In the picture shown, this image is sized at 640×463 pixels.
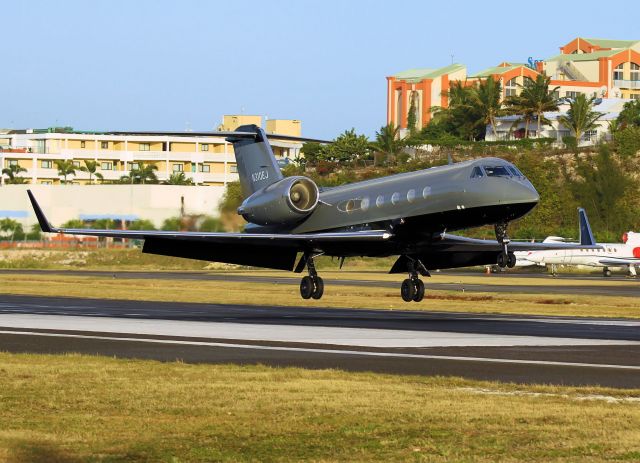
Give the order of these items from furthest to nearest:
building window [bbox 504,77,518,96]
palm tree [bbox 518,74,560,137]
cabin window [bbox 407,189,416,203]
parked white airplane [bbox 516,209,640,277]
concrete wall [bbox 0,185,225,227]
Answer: building window [bbox 504,77,518,96], palm tree [bbox 518,74,560,137], parked white airplane [bbox 516,209,640,277], concrete wall [bbox 0,185,225,227], cabin window [bbox 407,189,416,203]

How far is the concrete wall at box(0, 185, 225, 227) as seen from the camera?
6981 centimetres

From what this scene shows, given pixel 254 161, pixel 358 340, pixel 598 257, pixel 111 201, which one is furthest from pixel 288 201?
pixel 598 257

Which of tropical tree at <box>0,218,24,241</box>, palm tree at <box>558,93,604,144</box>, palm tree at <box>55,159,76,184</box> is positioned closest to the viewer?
tropical tree at <box>0,218,24,241</box>

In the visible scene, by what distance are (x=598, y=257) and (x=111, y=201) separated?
38.7 meters

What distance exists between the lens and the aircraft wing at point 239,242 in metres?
40.2

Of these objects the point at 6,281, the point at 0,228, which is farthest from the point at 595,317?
the point at 0,228

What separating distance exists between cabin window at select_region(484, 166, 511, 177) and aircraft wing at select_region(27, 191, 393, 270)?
417cm

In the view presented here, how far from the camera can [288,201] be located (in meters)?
42.9

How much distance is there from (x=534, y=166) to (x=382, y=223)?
9636 centimetres

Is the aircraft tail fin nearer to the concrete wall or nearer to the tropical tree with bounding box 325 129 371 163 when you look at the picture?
the concrete wall

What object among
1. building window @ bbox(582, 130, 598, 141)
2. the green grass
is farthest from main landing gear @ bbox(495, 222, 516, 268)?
building window @ bbox(582, 130, 598, 141)

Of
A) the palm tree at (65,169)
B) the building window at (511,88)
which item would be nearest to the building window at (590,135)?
the building window at (511,88)

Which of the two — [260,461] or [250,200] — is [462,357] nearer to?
[260,461]

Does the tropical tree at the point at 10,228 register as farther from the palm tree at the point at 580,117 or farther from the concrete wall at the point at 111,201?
the palm tree at the point at 580,117
